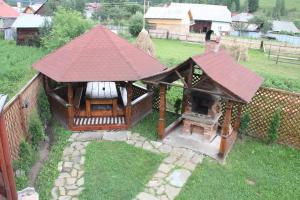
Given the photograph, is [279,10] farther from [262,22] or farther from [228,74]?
[228,74]

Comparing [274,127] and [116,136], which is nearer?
[274,127]

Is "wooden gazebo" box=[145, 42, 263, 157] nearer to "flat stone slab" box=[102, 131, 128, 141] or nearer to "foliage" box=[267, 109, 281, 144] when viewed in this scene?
"foliage" box=[267, 109, 281, 144]

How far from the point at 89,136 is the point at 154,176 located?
253 centimetres

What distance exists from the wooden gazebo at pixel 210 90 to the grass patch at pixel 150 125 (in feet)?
1.32

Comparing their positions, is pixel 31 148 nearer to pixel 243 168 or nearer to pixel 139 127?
pixel 139 127

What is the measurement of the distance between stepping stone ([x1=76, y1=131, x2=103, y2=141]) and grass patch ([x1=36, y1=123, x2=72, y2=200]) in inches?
13.3

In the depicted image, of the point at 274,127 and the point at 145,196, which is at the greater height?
the point at 274,127

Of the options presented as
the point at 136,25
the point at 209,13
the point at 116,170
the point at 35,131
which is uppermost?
the point at 209,13

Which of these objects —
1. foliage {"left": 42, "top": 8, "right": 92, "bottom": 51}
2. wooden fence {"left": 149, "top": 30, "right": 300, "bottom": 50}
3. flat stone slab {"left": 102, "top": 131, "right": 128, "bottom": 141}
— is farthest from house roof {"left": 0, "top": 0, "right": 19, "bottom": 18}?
flat stone slab {"left": 102, "top": 131, "right": 128, "bottom": 141}

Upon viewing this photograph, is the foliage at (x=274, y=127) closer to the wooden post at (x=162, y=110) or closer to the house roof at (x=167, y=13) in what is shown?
A: the wooden post at (x=162, y=110)

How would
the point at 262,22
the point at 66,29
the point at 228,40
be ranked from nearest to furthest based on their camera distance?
the point at 66,29, the point at 228,40, the point at 262,22

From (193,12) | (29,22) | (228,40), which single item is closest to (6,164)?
(29,22)

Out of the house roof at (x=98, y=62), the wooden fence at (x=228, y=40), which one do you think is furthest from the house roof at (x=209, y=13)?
the house roof at (x=98, y=62)

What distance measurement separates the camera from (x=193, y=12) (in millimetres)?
56188
